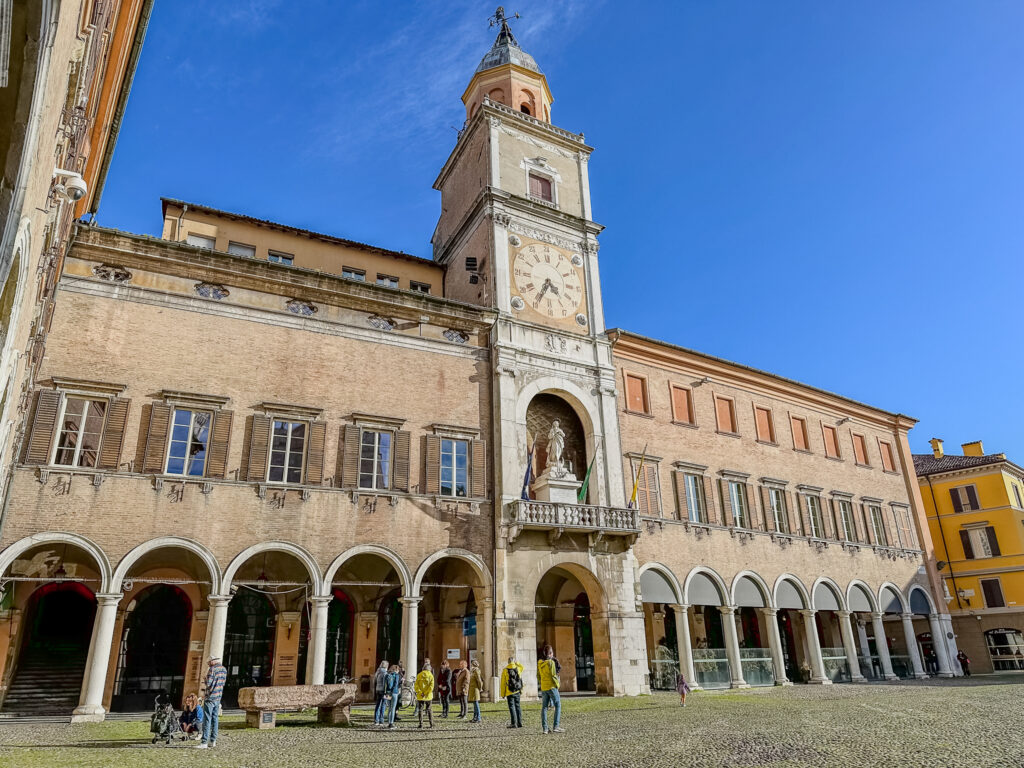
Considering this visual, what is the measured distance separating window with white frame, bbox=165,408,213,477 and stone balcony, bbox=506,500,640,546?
27.3 ft

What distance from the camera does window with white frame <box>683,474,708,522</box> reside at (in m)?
25.6

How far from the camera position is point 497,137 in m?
25.7

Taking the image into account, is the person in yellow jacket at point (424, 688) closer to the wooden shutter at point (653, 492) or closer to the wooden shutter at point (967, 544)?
the wooden shutter at point (653, 492)

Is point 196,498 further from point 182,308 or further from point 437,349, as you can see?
point 437,349

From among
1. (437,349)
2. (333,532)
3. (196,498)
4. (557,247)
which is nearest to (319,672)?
(333,532)

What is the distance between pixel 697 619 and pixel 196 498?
19.5 metres

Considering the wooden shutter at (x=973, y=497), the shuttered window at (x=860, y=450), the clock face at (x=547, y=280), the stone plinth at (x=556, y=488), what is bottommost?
the stone plinth at (x=556, y=488)

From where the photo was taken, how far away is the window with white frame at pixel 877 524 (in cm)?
3167

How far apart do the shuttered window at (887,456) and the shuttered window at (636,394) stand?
15491 mm

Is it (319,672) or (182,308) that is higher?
(182,308)

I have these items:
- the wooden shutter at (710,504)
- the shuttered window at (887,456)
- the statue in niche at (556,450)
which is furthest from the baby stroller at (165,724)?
the shuttered window at (887,456)

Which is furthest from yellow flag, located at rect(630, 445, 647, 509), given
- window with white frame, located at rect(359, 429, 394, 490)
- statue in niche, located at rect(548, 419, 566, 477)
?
window with white frame, located at rect(359, 429, 394, 490)

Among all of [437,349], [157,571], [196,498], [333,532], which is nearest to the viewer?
[196,498]

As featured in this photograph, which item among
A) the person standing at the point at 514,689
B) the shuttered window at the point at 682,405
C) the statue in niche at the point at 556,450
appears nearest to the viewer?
the person standing at the point at 514,689
